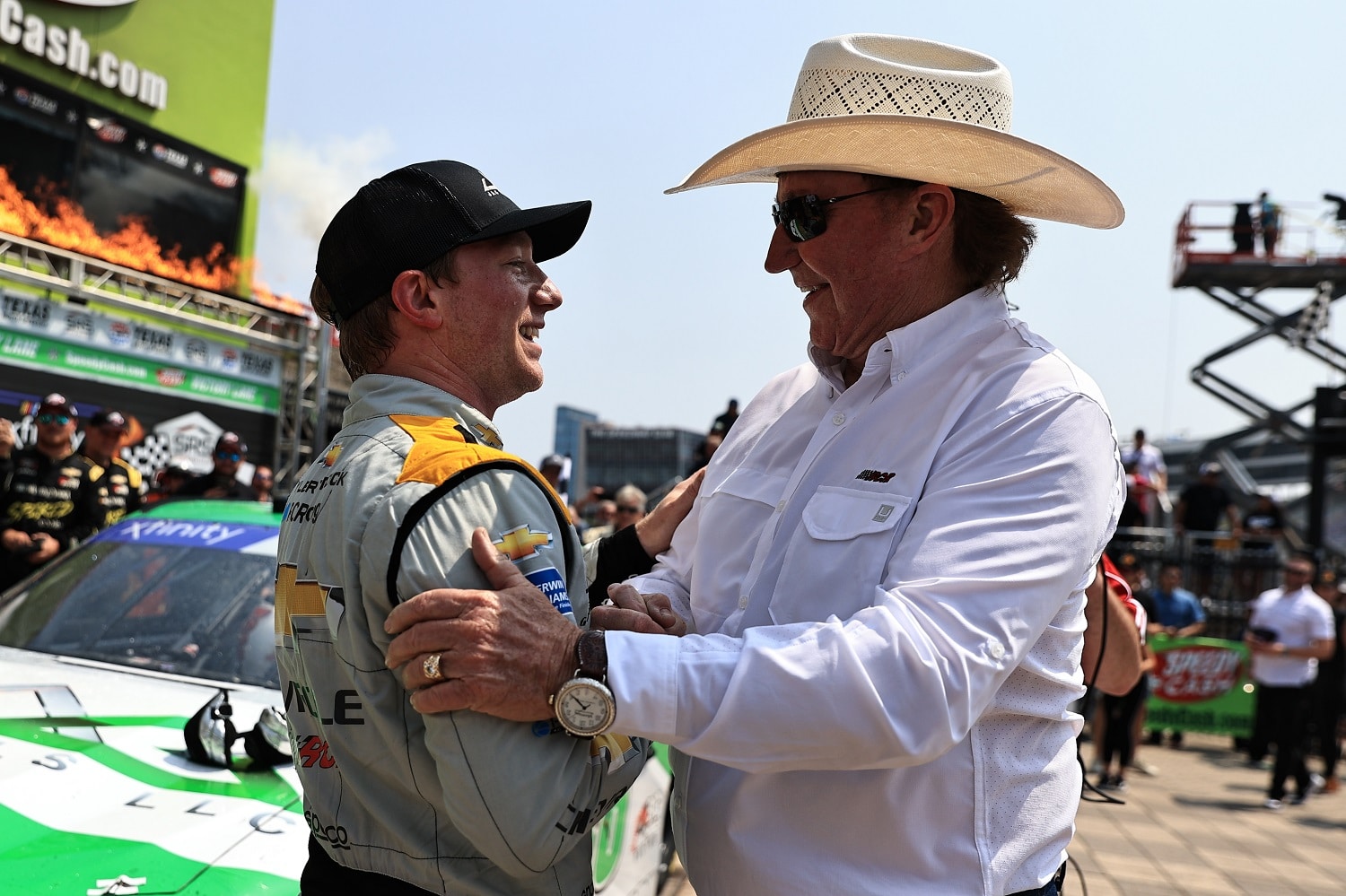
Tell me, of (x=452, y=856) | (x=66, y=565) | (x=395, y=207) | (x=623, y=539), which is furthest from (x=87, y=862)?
(x=66, y=565)

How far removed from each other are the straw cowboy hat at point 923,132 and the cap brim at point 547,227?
1.42 feet

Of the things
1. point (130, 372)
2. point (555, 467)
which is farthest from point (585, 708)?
point (130, 372)

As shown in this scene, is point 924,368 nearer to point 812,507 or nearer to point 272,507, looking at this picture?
point 812,507

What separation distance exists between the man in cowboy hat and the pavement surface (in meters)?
3.88

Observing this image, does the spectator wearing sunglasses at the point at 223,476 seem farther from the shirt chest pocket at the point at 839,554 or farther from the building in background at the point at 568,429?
the shirt chest pocket at the point at 839,554

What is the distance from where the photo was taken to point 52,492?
23.0 ft

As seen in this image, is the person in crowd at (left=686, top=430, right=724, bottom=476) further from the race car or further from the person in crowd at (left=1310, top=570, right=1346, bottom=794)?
the person in crowd at (left=1310, top=570, right=1346, bottom=794)

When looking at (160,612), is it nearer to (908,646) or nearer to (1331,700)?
(908,646)

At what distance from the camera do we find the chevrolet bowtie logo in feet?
5.20

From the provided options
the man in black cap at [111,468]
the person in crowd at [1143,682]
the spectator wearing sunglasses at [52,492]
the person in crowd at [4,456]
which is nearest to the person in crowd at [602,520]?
the man in black cap at [111,468]

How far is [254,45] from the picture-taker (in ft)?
70.0

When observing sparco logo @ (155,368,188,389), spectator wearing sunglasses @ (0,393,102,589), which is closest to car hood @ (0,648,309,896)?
spectator wearing sunglasses @ (0,393,102,589)

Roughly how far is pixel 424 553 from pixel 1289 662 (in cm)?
1057

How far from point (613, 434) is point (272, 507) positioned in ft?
33.4
